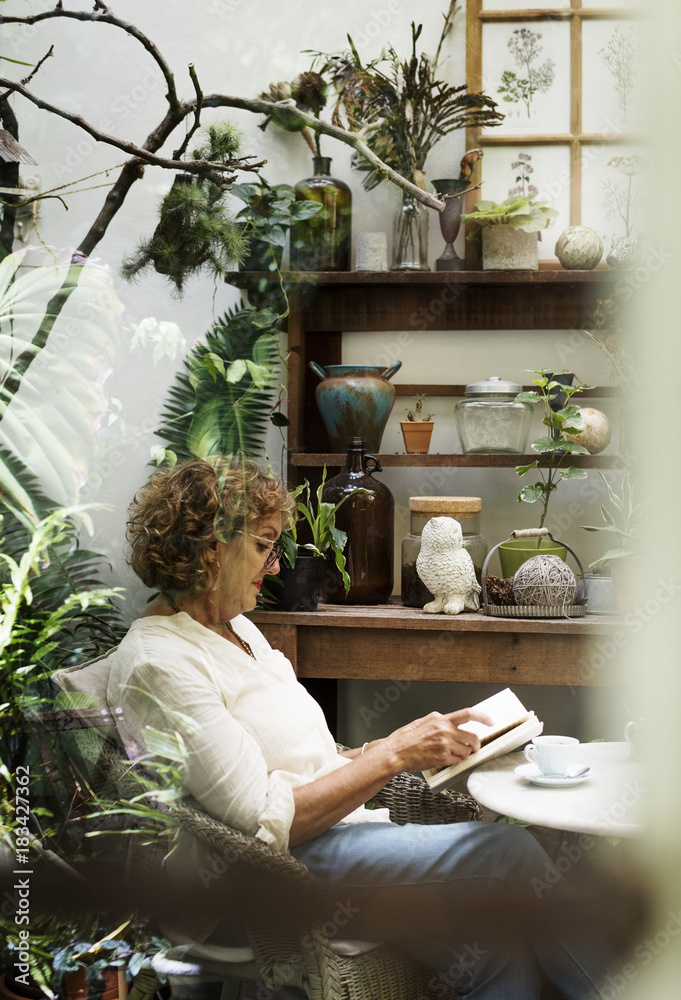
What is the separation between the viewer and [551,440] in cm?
83

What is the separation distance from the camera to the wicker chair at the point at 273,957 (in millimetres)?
389

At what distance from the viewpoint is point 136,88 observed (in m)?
0.48

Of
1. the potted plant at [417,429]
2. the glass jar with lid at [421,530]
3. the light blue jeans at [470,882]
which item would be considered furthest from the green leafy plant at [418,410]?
the light blue jeans at [470,882]

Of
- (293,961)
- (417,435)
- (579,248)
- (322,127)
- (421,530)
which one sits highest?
(322,127)

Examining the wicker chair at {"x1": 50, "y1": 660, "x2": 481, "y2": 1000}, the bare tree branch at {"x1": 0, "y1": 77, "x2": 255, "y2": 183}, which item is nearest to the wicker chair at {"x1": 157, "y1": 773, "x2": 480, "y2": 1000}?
the wicker chair at {"x1": 50, "y1": 660, "x2": 481, "y2": 1000}

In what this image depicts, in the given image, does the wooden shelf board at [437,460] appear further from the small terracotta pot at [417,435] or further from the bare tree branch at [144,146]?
the bare tree branch at [144,146]

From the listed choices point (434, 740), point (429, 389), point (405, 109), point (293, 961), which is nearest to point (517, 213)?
point (405, 109)

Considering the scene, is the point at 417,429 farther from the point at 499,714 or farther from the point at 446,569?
the point at 499,714

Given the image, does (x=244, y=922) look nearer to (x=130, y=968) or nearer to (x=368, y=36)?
(x=130, y=968)

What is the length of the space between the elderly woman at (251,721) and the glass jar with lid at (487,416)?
0.90ft

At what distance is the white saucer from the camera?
19.6 inches

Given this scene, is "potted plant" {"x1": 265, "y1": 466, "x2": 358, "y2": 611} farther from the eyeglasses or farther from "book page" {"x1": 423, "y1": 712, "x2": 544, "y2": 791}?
"book page" {"x1": 423, "y1": 712, "x2": 544, "y2": 791}

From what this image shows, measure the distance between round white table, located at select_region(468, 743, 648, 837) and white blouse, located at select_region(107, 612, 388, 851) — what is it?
0.45 feet

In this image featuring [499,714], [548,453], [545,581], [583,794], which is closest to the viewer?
[583,794]
